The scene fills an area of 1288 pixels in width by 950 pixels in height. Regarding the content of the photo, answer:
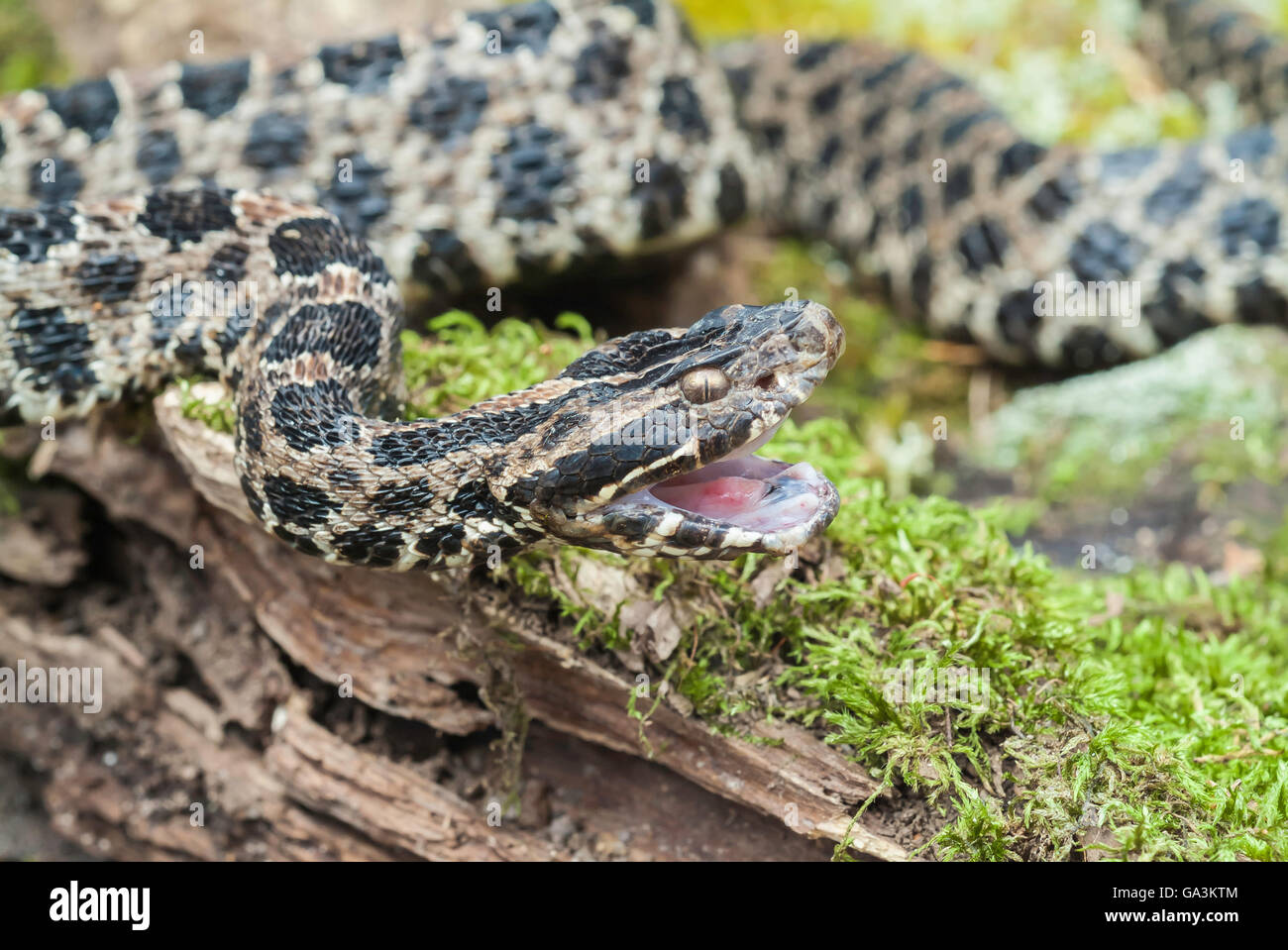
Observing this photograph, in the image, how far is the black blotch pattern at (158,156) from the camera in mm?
6473

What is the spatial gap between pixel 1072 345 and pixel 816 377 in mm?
4729

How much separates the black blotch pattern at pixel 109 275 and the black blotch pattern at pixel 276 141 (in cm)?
123

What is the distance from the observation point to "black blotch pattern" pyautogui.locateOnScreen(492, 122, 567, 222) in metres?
→ 6.62

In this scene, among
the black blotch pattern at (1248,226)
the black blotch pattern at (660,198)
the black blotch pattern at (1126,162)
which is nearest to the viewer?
the black blotch pattern at (660,198)

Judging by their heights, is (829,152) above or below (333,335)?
above

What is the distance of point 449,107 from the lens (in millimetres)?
6551

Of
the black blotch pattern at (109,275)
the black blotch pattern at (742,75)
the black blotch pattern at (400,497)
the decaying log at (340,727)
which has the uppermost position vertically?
the black blotch pattern at (742,75)

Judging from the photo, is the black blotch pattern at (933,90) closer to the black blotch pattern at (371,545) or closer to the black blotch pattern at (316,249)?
the black blotch pattern at (316,249)

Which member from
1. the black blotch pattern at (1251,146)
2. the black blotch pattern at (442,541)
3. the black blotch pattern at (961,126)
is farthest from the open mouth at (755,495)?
the black blotch pattern at (1251,146)

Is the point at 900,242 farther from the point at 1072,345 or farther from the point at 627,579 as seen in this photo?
the point at 627,579

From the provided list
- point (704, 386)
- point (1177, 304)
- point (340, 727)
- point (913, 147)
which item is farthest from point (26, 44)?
point (1177, 304)

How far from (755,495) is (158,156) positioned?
436 cm

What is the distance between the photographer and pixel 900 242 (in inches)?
350

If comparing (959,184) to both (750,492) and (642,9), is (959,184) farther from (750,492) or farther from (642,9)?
(750,492)
